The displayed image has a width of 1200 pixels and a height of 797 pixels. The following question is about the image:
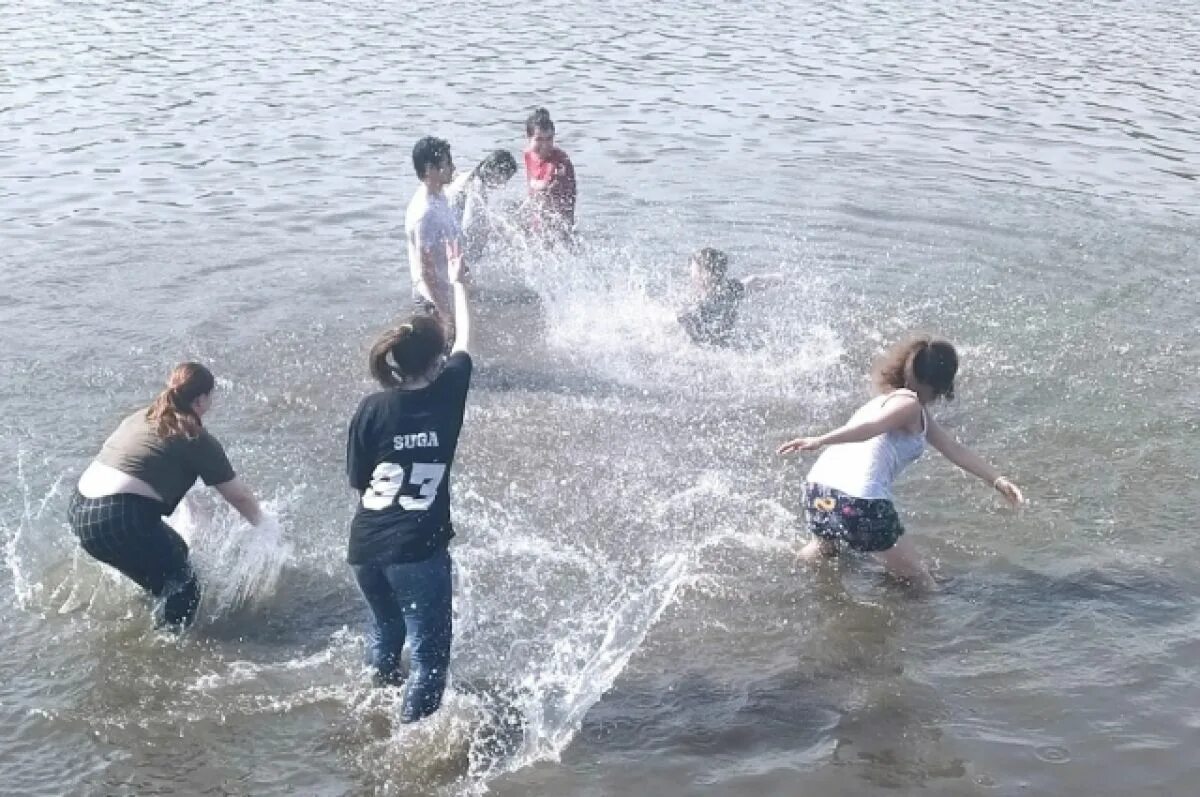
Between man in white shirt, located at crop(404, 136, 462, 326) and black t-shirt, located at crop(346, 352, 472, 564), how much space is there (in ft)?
13.0

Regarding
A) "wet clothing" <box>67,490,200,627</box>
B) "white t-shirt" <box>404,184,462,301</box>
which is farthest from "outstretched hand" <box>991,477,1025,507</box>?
"white t-shirt" <box>404,184,462,301</box>

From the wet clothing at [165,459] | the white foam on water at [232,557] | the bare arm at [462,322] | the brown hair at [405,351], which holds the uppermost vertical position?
the brown hair at [405,351]

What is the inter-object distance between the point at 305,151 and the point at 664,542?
12199mm

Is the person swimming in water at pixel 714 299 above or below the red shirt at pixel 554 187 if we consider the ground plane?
below

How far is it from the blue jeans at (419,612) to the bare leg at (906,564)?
263 centimetres

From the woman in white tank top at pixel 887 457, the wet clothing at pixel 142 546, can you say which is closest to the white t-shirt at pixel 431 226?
the wet clothing at pixel 142 546

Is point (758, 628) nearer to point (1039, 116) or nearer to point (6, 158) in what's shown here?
point (6, 158)

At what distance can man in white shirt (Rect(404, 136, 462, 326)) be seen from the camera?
962 centimetres

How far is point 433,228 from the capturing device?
32.4 feet

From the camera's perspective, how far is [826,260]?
43.7ft

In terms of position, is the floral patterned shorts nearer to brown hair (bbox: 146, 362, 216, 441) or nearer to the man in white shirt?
brown hair (bbox: 146, 362, 216, 441)

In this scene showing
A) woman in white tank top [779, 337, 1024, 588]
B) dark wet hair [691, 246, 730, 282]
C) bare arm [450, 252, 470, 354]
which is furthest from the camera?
dark wet hair [691, 246, 730, 282]

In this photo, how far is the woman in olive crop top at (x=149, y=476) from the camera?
647 centimetres

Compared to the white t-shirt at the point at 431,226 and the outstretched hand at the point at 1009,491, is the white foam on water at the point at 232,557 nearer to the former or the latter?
the white t-shirt at the point at 431,226
